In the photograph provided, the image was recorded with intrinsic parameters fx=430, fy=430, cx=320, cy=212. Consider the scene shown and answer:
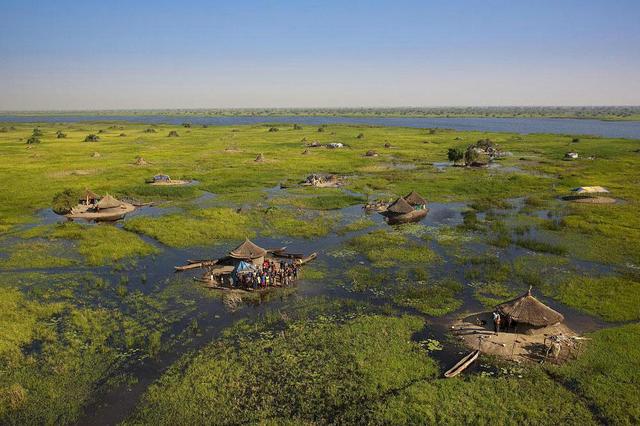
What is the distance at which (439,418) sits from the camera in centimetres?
1603

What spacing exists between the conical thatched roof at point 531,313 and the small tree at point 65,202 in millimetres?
43399

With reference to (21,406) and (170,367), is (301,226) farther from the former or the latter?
(21,406)

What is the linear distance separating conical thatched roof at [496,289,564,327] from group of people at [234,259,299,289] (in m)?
13.1

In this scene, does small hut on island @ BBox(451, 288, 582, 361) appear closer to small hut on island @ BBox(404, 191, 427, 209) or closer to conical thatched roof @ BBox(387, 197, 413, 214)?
conical thatched roof @ BBox(387, 197, 413, 214)

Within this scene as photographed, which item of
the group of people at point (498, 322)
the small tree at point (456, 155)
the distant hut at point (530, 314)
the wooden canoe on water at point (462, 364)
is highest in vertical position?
the small tree at point (456, 155)

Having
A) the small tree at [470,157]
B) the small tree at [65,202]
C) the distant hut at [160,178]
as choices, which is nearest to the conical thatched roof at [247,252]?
the small tree at [65,202]

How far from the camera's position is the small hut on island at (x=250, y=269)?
1074 inches

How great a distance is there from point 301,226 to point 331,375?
74.4 ft

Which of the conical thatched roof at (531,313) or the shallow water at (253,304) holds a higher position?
the conical thatched roof at (531,313)

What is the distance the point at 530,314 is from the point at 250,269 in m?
16.4

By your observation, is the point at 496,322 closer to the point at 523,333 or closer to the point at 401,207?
the point at 523,333

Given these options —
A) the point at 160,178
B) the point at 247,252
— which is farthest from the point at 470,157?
the point at 247,252

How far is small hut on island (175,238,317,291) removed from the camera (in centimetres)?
2728

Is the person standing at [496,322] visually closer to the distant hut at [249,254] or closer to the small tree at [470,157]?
the distant hut at [249,254]
